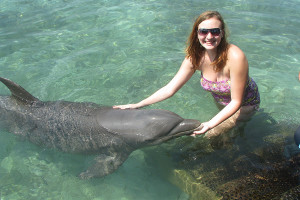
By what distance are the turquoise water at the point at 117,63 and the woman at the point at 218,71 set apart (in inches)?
41.9

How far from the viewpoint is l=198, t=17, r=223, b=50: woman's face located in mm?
4285

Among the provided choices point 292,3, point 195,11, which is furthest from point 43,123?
point 292,3

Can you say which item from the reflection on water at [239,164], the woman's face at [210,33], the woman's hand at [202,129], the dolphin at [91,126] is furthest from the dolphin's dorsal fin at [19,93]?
the woman's face at [210,33]

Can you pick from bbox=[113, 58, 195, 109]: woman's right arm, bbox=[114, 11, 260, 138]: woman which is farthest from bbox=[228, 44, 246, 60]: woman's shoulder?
bbox=[113, 58, 195, 109]: woman's right arm

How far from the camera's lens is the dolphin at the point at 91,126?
4.84 m

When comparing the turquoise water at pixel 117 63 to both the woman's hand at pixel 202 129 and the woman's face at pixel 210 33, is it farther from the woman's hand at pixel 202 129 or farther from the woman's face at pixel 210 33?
the woman's face at pixel 210 33

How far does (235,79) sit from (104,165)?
115 inches

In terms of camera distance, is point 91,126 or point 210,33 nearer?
point 210,33

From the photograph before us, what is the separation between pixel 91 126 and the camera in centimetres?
536

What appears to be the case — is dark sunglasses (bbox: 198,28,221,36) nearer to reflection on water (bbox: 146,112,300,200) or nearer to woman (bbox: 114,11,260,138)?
woman (bbox: 114,11,260,138)

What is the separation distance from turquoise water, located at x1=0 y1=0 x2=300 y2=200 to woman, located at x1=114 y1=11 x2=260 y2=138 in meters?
1.06

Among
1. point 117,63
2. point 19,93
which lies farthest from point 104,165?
point 117,63

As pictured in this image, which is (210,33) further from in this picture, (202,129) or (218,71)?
(202,129)

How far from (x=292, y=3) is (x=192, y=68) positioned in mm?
10270
